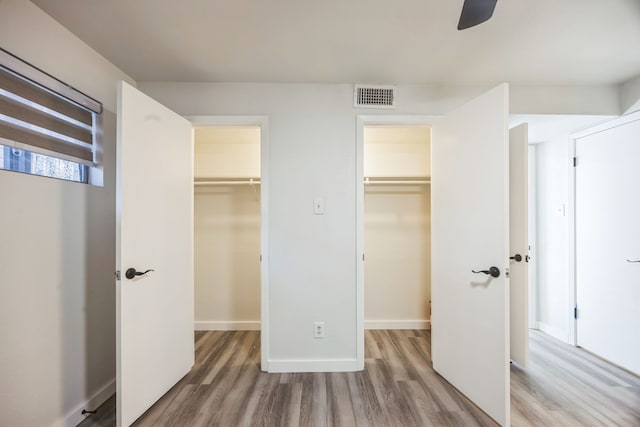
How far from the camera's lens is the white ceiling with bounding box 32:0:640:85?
4.51ft

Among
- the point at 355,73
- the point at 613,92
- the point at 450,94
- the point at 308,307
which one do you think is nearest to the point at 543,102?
the point at 613,92

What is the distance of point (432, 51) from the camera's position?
68.4 inches

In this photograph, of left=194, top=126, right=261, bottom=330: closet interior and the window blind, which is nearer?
the window blind

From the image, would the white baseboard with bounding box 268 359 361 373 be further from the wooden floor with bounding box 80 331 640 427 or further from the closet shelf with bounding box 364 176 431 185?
the closet shelf with bounding box 364 176 431 185

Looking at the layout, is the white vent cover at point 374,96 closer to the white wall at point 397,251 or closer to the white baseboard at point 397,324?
the white wall at point 397,251

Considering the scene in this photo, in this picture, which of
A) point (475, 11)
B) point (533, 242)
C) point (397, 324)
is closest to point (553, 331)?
point (533, 242)

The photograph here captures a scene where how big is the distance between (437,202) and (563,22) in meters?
1.25

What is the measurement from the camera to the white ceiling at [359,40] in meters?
1.38

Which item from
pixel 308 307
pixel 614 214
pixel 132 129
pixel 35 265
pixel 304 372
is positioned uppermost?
pixel 132 129

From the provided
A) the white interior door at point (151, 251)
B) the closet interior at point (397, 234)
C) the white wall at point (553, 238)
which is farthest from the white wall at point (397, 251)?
the white interior door at point (151, 251)

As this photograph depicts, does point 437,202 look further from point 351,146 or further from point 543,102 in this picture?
point 543,102

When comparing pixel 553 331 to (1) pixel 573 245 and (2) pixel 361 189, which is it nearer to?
(1) pixel 573 245

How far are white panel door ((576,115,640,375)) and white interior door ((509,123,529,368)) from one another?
84 cm

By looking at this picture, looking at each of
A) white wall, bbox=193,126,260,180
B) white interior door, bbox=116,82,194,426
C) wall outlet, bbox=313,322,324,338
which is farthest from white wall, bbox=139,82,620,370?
white wall, bbox=193,126,260,180
